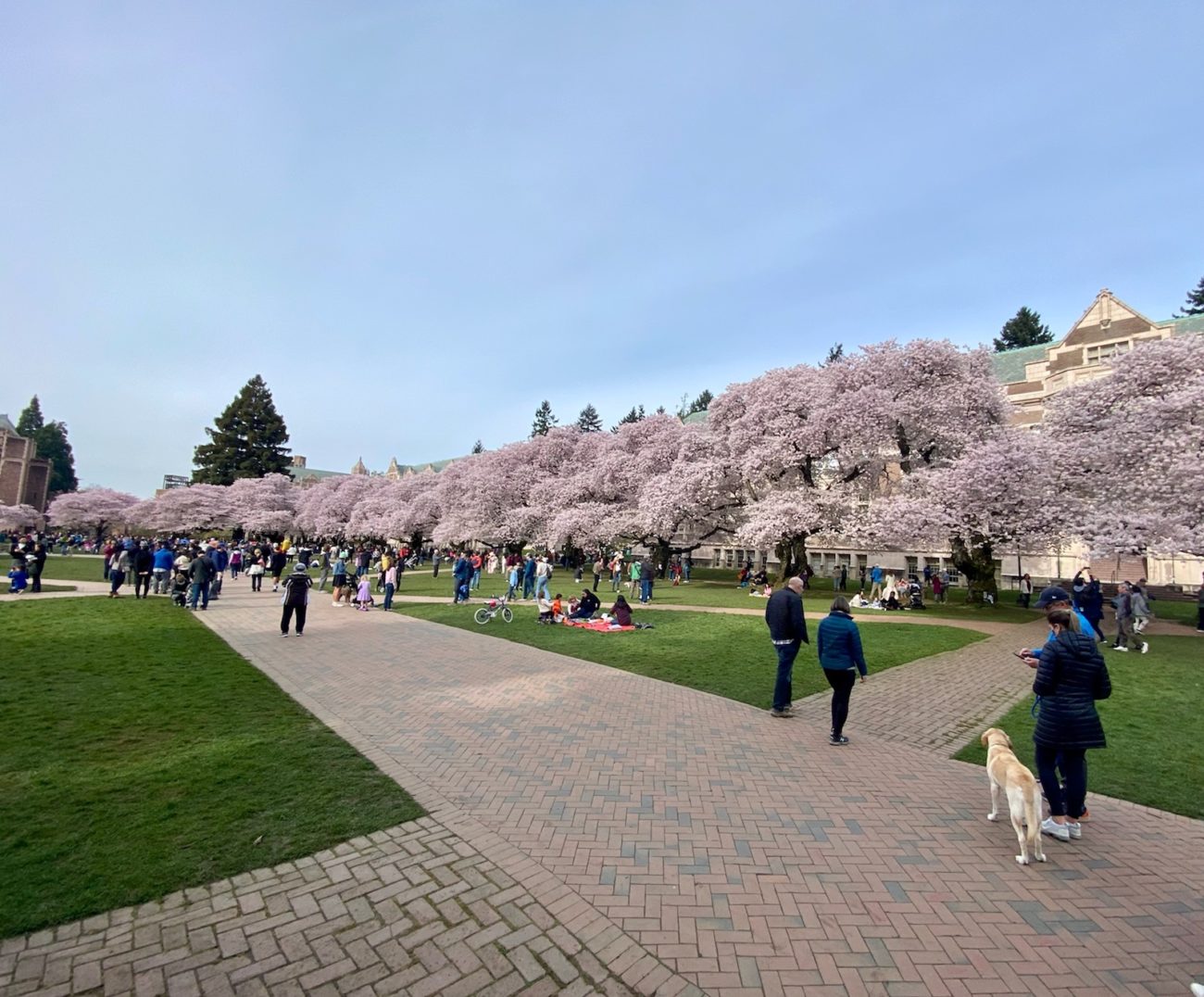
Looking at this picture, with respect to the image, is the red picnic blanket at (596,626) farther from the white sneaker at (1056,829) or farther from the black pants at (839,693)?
the white sneaker at (1056,829)

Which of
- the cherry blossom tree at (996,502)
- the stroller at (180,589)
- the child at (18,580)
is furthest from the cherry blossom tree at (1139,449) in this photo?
the child at (18,580)

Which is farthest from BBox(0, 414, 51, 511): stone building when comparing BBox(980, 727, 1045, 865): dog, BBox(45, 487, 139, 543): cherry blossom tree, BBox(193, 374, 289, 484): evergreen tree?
BBox(980, 727, 1045, 865): dog

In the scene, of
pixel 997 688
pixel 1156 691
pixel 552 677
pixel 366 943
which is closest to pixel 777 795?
pixel 366 943

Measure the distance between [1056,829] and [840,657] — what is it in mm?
2439

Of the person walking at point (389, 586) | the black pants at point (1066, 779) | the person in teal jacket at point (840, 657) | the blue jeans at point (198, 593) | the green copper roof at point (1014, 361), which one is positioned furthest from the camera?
the green copper roof at point (1014, 361)

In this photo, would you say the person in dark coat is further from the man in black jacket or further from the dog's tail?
the man in black jacket

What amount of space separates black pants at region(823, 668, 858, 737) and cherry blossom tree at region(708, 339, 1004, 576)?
21.1 m

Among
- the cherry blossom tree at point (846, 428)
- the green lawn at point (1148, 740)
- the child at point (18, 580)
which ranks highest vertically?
the cherry blossom tree at point (846, 428)

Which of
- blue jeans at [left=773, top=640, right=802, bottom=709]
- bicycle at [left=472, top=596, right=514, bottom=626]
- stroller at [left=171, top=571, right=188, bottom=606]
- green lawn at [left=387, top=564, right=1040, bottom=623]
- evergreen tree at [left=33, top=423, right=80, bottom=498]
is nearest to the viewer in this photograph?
blue jeans at [left=773, top=640, right=802, bottom=709]

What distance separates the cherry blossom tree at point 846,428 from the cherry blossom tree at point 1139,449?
323 centimetres

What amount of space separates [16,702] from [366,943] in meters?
7.71

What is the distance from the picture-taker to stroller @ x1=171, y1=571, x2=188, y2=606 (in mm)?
19172

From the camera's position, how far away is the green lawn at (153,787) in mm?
3986

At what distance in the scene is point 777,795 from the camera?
5.59 m
